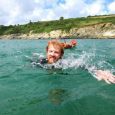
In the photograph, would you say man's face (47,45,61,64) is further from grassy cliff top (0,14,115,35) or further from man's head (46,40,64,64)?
grassy cliff top (0,14,115,35)

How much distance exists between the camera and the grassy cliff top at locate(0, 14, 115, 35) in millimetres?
130275

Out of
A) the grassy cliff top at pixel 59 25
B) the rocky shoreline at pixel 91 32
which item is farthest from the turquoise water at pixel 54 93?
the grassy cliff top at pixel 59 25

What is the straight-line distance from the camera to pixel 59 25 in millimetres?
143500

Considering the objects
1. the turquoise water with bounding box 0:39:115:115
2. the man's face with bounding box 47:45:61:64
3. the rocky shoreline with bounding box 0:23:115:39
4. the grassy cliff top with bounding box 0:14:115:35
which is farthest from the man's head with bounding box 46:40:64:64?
the grassy cliff top with bounding box 0:14:115:35

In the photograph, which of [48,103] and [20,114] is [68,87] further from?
[20,114]

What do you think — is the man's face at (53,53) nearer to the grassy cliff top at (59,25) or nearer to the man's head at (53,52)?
the man's head at (53,52)

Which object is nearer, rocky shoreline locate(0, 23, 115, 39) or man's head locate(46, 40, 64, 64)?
man's head locate(46, 40, 64, 64)

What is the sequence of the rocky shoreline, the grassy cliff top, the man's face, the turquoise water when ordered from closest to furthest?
the turquoise water → the man's face → the rocky shoreline → the grassy cliff top

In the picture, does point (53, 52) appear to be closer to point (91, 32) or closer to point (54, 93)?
point (54, 93)

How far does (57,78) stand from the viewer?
11.3m

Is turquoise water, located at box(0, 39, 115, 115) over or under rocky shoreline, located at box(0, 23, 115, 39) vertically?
over

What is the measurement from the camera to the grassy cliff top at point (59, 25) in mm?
130275

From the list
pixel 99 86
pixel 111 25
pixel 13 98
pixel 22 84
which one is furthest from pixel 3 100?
pixel 111 25

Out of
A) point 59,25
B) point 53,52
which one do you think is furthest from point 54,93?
point 59,25
